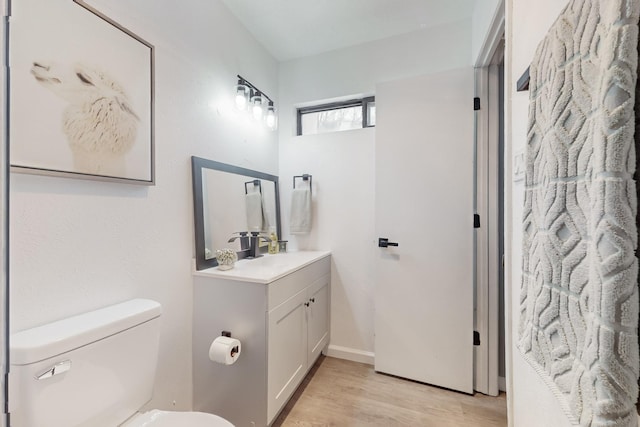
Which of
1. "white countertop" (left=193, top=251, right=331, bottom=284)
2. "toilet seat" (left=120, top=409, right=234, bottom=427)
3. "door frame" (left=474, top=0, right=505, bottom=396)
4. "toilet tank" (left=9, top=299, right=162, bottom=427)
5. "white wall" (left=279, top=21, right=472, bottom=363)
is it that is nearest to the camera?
"toilet tank" (left=9, top=299, right=162, bottom=427)

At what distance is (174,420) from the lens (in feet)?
3.23

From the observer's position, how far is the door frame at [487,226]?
1.65 metres

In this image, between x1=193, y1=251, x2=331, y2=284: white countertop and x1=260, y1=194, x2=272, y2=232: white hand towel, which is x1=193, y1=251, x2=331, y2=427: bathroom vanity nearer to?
x1=193, y1=251, x2=331, y2=284: white countertop

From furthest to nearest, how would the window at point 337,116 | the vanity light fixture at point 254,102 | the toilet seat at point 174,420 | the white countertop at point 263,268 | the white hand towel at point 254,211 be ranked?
the window at point 337,116 → the white hand towel at point 254,211 → the vanity light fixture at point 254,102 → the white countertop at point 263,268 → the toilet seat at point 174,420

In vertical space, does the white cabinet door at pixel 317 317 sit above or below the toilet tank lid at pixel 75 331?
below

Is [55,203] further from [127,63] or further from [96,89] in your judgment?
[127,63]

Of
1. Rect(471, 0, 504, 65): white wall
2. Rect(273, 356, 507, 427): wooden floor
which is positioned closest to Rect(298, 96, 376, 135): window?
Rect(471, 0, 504, 65): white wall

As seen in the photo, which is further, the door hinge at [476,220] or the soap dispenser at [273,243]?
the soap dispenser at [273,243]

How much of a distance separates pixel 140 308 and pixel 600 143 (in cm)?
139

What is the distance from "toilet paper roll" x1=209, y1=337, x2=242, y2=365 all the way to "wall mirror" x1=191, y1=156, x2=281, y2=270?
16.5 inches

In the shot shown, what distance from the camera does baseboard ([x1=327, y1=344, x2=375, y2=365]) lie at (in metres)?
2.01

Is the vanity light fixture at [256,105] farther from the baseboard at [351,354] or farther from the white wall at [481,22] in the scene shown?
the baseboard at [351,354]

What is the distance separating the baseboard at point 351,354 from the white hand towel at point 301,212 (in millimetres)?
975

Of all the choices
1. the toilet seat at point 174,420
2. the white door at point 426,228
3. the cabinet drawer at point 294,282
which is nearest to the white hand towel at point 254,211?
the cabinet drawer at point 294,282
